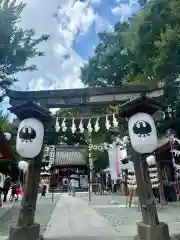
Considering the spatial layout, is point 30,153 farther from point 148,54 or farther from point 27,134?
point 148,54

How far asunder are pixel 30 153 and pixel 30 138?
0.36 meters

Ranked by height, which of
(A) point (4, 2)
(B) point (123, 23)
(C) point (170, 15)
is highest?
(B) point (123, 23)

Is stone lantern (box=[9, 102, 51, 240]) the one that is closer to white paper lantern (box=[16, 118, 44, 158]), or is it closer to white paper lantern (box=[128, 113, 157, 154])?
white paper lantern (box=[16, 118, 44, 158])

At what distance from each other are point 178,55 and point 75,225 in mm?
11286

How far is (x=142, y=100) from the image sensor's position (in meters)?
5.91

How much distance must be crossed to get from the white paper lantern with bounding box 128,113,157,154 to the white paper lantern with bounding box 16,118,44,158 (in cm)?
224

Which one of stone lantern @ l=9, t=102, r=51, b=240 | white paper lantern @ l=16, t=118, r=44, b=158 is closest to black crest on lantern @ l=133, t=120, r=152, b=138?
stone lantern @ l=9, t=102, r=51, b=240

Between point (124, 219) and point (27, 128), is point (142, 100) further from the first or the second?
point (124, 219)

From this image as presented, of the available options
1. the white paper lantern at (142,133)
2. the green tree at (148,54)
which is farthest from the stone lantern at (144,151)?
the green tree at (148,54)

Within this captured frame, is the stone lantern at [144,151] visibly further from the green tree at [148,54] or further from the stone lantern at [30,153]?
the green tree at [148,54]

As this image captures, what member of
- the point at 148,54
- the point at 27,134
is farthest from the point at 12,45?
the point at 148,54

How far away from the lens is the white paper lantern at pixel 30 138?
18.9 feet

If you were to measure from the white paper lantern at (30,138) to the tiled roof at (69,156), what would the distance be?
26961mm

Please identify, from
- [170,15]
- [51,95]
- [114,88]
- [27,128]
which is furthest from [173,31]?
[27,128]
